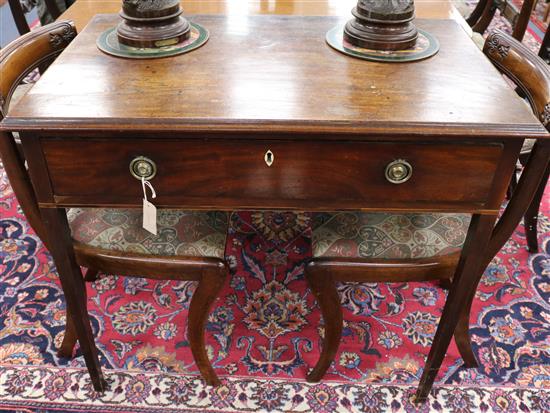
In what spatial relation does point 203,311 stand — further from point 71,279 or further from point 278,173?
point 278,173

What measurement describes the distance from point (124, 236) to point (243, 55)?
48 cm

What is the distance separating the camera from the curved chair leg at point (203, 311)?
3.58 ft

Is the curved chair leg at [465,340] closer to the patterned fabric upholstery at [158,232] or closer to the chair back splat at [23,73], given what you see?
the patterned fabric upholstery at [158,232]

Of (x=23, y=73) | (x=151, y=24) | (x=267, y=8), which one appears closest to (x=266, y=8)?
(x=267, y=8)

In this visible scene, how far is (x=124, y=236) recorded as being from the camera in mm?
1124

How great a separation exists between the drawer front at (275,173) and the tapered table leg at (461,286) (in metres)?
0.07

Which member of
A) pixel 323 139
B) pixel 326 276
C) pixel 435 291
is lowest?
pixel 435 291

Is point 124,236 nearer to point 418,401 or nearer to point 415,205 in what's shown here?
point 415,205

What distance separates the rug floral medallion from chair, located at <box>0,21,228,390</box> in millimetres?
197

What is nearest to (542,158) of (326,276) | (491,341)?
(326,276)

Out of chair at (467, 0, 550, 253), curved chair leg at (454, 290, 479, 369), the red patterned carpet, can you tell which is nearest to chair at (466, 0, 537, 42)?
chair at (467, 0, 550, 253)

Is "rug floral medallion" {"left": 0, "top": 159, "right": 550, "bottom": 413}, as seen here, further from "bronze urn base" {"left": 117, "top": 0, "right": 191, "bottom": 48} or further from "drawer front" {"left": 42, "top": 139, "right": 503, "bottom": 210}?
"bronze urn base" {"left": 117, "top": 0, "right": 191, "bottom": 48}

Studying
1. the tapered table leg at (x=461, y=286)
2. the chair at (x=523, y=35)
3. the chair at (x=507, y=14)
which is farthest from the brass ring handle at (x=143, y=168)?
the chair at (x=507, y=14)

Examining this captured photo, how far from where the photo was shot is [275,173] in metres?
0.88
